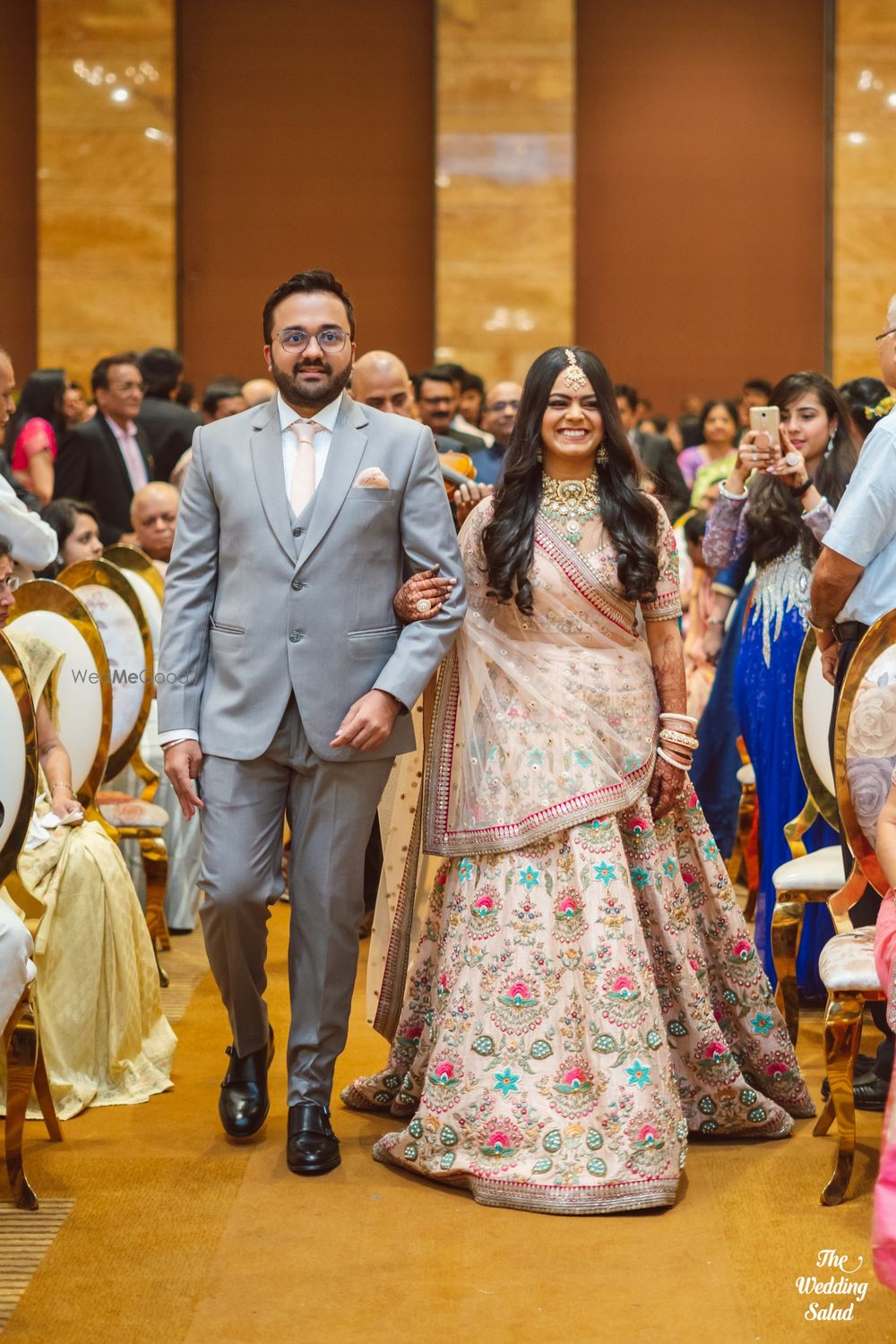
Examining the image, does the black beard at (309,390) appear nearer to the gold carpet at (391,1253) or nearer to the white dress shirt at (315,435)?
the white dress shirt at (315,435)

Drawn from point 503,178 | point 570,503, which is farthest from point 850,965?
point 503,178

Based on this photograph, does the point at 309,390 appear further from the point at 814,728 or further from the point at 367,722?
the point at 814,728

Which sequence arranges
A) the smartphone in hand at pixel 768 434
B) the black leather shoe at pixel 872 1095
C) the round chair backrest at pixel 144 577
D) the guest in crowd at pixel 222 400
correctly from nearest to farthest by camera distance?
the black leather shoe at pixel 872 1095 < the smartphone in hand at pixel 768 434 < the round chair backrest at pixel 144 577 < the guest in crowd at pixel 222 400

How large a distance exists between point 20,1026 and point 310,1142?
1.86ft

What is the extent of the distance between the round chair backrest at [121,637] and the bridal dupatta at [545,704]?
1.42 meters

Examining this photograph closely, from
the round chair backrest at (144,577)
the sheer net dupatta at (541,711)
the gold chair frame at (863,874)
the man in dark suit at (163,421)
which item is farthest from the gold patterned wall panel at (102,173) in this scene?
the gold chair frame at (863,874)

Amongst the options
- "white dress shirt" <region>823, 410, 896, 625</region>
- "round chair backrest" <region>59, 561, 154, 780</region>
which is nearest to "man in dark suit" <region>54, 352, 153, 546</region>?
"round chair backrest" <region>59, 561, 154, 780</region>

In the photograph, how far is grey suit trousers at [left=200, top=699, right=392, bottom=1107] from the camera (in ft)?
10.1

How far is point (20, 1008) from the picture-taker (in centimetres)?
295

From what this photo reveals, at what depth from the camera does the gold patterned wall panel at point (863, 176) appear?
1076 centimetres

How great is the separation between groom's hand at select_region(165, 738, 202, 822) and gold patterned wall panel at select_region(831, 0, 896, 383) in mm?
8452

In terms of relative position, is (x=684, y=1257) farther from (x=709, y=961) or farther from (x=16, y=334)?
(x=16, y=334)

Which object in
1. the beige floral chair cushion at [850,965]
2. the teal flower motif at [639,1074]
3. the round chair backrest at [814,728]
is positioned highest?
the round chair backrest at [814,728]

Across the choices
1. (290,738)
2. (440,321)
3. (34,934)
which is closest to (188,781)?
(290,738)
